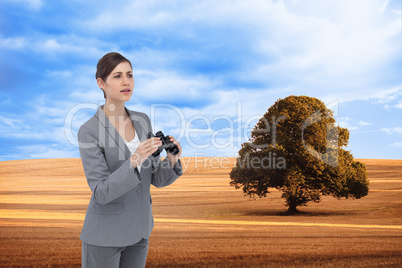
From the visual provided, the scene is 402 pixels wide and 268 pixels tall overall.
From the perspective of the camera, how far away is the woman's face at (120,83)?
3.54 m

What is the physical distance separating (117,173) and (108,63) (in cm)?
120

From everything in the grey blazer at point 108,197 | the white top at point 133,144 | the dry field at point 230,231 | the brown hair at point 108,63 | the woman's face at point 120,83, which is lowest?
the dry field at point 230,231

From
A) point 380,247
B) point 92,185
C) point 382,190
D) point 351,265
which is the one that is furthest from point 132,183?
point 382,190

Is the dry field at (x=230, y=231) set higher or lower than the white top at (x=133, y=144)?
lower

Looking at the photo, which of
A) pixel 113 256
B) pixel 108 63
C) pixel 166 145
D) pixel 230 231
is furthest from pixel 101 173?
pixel 230 231

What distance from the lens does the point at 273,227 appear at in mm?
17266

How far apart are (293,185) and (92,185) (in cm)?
1953

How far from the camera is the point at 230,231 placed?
51.9ft

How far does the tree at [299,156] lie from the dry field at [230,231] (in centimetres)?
196

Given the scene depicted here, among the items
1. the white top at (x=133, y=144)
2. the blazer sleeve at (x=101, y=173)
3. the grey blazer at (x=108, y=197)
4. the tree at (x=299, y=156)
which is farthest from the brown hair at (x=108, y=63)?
→ the tree at (x=299, y=156)

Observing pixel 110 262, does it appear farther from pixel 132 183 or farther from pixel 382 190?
pixel 382 190

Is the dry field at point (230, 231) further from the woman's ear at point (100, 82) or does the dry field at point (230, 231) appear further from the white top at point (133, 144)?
the woman's ear at point (100, 82)

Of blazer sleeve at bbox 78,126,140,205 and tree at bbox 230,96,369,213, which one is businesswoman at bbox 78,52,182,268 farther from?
tree at bbox 230,96,369,213

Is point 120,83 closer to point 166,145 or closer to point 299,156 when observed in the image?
point 166,145
